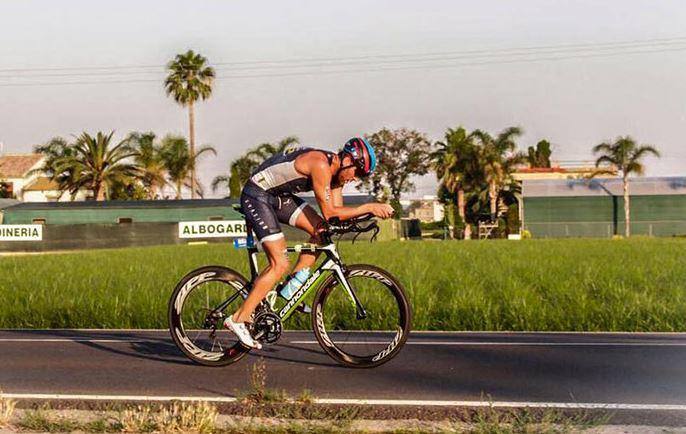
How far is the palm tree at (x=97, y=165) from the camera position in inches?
3100

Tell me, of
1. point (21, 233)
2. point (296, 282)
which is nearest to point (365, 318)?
point (296, 282)

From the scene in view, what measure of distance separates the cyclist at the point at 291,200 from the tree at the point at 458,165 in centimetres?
7078

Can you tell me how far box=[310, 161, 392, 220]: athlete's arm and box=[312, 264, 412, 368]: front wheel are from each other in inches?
17.3

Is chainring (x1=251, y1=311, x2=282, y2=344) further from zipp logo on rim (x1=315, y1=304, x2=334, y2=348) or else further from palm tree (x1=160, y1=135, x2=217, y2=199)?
palm tree (x1=160, y1=135, x2=217, y2=199)

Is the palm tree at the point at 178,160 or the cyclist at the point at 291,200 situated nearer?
the cyclist at the point at 291,200

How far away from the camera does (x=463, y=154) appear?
81.2m

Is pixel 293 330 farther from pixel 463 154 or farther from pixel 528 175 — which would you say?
pixel 528 175

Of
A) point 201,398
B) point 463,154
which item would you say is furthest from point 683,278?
point 463,154

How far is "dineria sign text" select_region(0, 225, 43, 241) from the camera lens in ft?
155

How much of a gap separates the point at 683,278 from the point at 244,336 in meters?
11.9

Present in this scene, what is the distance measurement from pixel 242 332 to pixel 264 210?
0.94 m

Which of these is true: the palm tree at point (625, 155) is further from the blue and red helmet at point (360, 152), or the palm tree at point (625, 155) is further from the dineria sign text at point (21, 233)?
the blue and red helmet at point (360, 152)

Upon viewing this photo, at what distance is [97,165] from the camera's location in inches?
3130

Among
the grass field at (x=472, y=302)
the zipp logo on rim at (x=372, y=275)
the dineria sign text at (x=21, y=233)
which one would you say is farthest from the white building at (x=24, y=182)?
the zipp logo on rim at (x=372, y=275)
